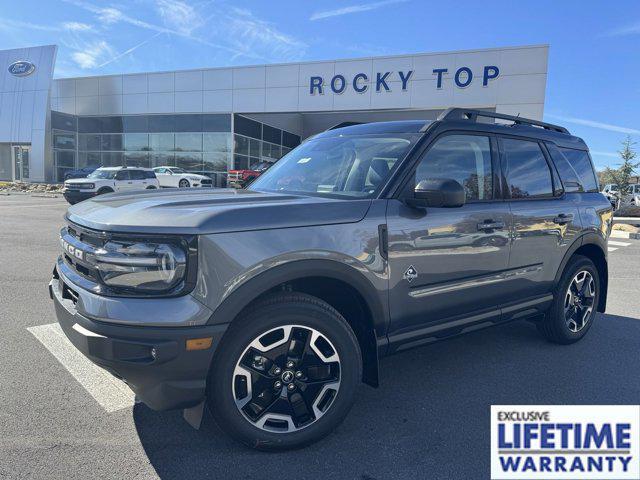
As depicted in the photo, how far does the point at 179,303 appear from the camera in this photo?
2168 mm

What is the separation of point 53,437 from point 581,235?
4.38 m

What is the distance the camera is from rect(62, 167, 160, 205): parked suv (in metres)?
18.8

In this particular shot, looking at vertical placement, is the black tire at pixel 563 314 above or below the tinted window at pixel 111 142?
below

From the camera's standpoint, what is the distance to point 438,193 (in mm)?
2691

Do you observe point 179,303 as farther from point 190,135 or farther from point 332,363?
point 190,135

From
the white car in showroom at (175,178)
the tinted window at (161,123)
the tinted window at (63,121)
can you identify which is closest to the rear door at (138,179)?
the white car in showroom at (175,178)

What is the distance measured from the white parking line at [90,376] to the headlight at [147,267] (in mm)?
1253

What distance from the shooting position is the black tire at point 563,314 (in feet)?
13.8

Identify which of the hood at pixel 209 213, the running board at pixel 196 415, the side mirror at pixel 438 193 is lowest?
the running board at pixel 196 415

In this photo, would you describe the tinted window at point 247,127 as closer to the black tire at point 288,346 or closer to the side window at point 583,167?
the side window at point 583,167

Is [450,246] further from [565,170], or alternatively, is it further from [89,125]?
[89,125]

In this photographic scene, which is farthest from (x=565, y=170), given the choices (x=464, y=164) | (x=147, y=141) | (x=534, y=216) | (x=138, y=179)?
(x=147, y=141)

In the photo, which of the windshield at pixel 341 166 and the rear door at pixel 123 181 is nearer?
the windshield at pixel 341 166

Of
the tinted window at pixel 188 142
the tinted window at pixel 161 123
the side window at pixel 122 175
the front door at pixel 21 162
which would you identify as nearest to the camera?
the side window at pixel 122 175
